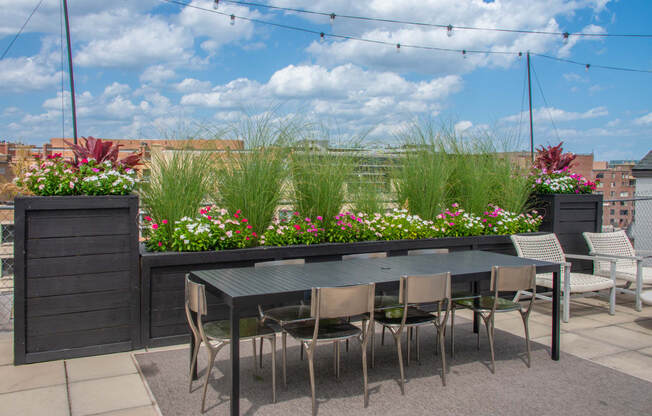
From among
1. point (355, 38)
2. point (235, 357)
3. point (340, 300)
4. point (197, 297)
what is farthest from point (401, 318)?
point (355, 38)

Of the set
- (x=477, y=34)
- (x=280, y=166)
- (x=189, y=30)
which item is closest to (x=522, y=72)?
(x=477, y=34)

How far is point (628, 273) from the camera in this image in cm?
566

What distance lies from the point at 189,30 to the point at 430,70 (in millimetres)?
4467

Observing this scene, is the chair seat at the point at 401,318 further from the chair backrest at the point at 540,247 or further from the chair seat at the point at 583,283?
the chair backrest at the point at 540,247

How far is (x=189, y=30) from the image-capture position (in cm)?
864

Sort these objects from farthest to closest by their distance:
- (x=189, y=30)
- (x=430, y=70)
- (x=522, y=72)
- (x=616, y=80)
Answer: (x=522, y=72), (x=616, y=80), (x=430, y=70), (x=189, y=30)

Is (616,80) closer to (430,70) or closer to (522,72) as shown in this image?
(522,72)

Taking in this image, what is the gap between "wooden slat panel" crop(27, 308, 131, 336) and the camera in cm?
388

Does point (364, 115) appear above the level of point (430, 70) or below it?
below

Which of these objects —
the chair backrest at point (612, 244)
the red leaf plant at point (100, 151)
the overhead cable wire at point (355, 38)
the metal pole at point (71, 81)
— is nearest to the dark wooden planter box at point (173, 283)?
the red leaf plant at point (100, 151)

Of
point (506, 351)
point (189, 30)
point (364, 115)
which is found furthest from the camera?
point (189, 30)

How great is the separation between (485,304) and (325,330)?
1.48 m

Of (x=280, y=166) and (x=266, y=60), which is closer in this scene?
(x=280, y=166)

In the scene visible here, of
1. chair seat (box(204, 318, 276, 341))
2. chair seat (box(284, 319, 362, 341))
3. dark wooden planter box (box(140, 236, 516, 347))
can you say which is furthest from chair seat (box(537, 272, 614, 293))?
chair seat (box(204, 318, 276, 341))
